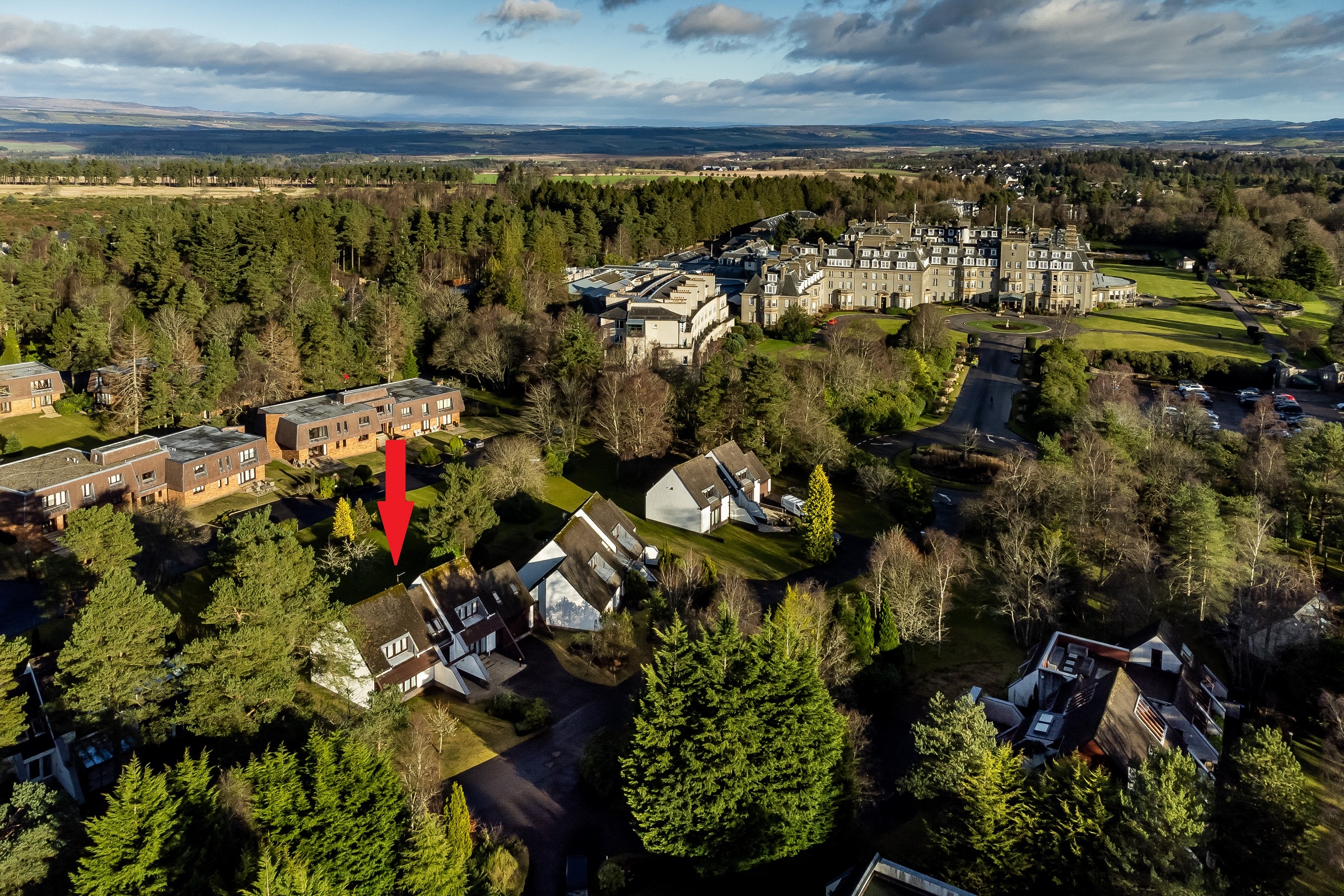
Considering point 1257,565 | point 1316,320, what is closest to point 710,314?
point 1257,565

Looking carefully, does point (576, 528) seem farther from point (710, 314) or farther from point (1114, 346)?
point (1114, 346)

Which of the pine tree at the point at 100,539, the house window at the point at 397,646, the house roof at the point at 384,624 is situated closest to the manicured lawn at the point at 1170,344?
the house roof at the point at 384,624

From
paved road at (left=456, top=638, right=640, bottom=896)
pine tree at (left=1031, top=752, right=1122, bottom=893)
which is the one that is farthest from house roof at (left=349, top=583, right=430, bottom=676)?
pine tree at (left=1031, top=752, right=1122, bottom=893)

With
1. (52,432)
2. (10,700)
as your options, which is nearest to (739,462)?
(10,700)

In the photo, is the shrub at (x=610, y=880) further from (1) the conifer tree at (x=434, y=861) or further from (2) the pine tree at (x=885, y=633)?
(2) the pine tree at (x=885, y=633)

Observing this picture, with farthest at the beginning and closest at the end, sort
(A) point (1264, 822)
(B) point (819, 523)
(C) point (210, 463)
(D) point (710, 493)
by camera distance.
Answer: (C) point (210, 463) → (D) point (710, 493) → (B) point (819, 523) → (A) point (1264, 822)

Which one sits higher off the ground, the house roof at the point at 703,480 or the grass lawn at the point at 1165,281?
the grass lawn at the point at 1165,281

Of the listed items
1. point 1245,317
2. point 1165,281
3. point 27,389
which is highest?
point 1165,281

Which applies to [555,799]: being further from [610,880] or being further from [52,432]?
[52,432]
